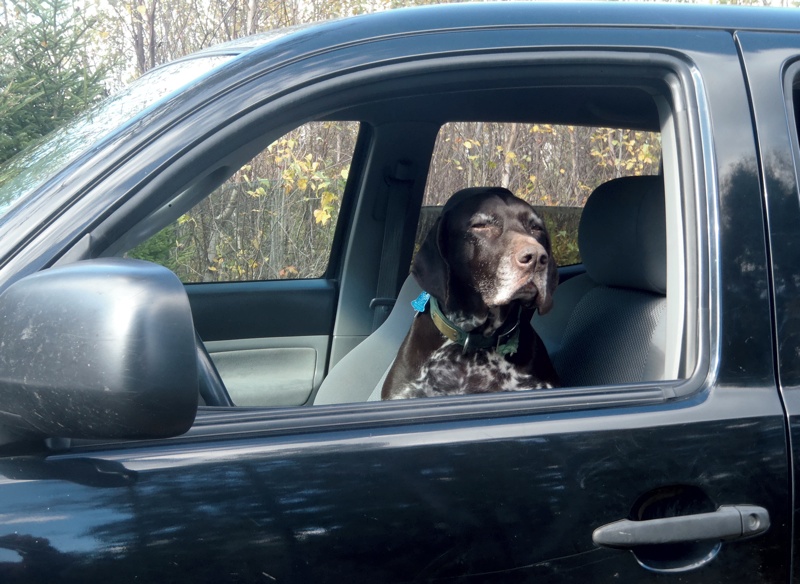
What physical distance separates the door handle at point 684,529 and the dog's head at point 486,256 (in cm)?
157

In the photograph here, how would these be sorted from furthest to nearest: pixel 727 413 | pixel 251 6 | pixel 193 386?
pixel 251 6 → pixel 727 413 → pixel 193 386

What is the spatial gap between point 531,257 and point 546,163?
2.75ft

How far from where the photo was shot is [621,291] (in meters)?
2.73

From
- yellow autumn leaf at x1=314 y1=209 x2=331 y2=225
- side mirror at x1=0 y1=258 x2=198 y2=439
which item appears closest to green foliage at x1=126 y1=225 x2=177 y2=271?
yellow autumn leaf at x1=314 y1=209 x2=331 y2=225

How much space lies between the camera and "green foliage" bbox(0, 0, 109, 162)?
16.6 feet

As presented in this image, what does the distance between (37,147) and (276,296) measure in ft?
5.22

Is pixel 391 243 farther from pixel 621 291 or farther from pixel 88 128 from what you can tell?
pixel 88 128

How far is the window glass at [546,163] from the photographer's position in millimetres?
3215

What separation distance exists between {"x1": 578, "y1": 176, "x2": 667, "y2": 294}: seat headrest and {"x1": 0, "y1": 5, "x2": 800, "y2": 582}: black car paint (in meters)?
0.72

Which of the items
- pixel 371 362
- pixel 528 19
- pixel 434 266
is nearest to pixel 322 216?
pixel 371 362

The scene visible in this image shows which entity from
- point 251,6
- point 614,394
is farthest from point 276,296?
point 251,6

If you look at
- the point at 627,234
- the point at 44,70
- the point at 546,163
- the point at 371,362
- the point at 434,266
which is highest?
the point at 44,70

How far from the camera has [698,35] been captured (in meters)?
1.66

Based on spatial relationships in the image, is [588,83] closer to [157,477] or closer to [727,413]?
[727,413]
